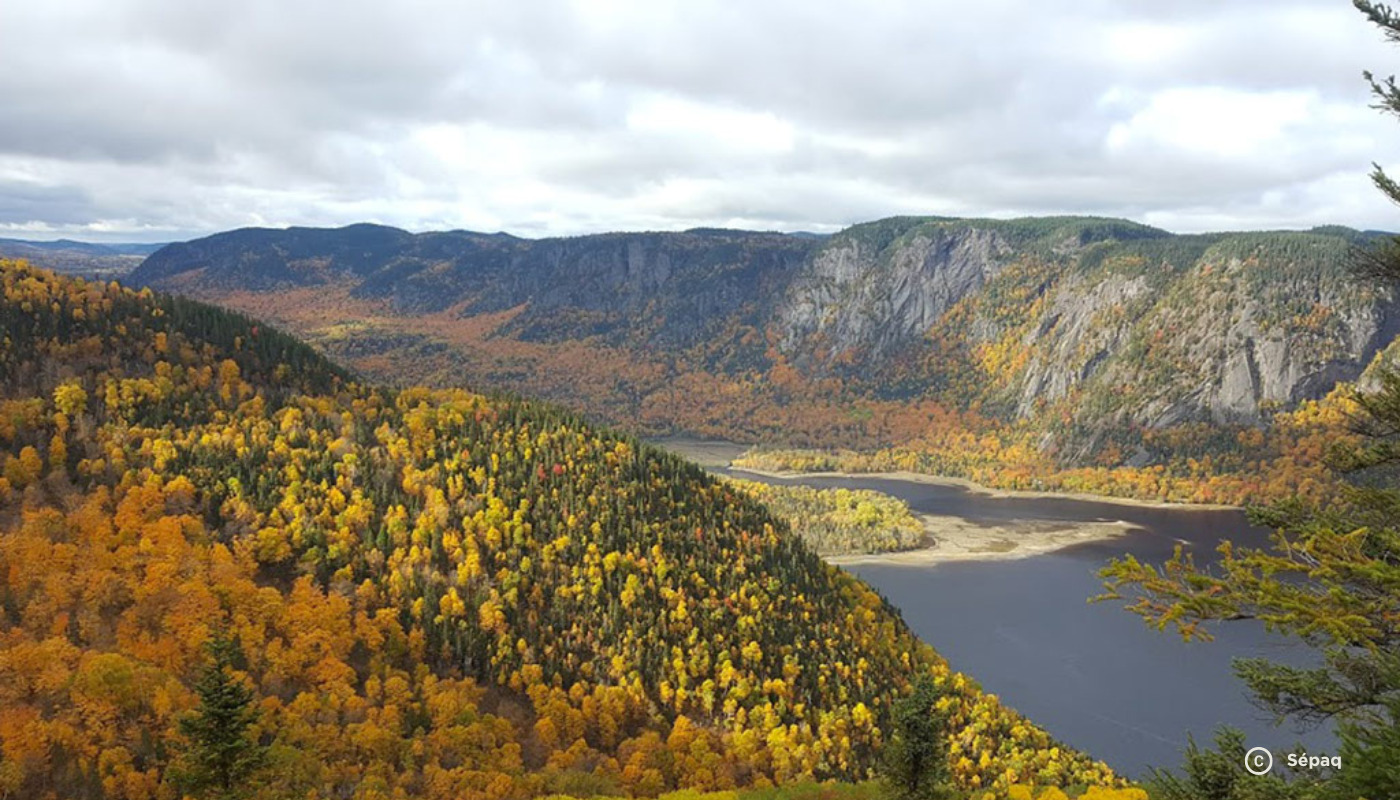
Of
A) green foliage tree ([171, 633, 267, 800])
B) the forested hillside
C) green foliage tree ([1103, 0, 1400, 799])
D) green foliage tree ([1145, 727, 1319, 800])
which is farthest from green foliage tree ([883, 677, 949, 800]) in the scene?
the forested hillside

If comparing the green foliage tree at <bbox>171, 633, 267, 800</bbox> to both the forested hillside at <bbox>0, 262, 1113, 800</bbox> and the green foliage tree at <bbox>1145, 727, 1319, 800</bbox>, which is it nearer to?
the forested hillside at <bbox>0, 262, 1113, 800</bbox>

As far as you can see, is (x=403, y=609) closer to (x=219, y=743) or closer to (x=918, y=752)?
(x=219, y=743)

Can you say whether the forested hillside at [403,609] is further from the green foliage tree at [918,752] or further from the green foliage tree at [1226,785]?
the green foliage tree at [1226,785]

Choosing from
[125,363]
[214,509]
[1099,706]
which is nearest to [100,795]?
[214,509]

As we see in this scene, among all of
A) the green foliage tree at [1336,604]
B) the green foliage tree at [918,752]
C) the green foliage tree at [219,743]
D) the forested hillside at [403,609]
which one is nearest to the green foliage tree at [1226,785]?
the green foliage tree at [1336,604]

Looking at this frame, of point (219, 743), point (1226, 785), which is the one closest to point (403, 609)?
point (219, 743)

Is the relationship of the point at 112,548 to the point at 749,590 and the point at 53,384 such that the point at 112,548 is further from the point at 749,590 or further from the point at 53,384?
the point at 749,590
